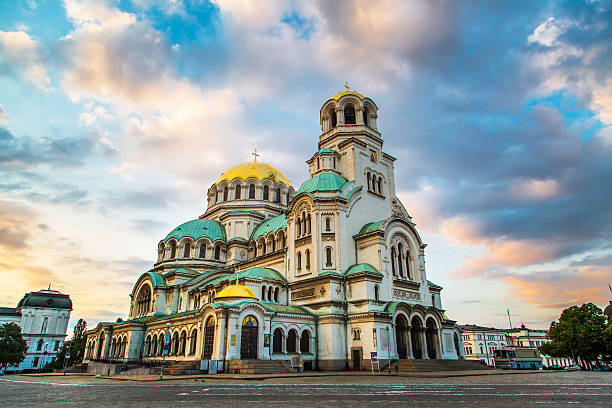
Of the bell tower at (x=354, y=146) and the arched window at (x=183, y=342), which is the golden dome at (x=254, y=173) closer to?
the bell tower at (x=354, y=146)

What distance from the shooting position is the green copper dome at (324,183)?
39625 millimetres

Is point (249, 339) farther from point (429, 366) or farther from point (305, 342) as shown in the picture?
point (429, 366)

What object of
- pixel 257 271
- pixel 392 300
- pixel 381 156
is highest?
pixel 381 156

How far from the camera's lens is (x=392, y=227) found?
129ft

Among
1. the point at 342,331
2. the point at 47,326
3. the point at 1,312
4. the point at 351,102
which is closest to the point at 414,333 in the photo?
the point at 342,331

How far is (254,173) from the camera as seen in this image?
187 feet

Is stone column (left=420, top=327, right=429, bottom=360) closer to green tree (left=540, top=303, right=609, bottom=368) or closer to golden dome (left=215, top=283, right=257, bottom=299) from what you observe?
golden dome (left=215, top=283, right=257, bottom=299)

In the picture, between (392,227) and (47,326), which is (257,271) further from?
(47,326)

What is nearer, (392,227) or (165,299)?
(392,227)

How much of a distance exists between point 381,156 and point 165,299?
97.5ft

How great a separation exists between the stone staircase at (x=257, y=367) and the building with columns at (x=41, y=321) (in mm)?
58111

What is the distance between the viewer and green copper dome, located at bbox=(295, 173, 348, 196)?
39.6 metres

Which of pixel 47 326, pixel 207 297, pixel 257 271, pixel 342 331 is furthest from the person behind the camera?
pixel 47 326

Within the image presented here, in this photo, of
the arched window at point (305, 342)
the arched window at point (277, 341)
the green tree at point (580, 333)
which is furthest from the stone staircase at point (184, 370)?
the green tree at point (580, 333)
